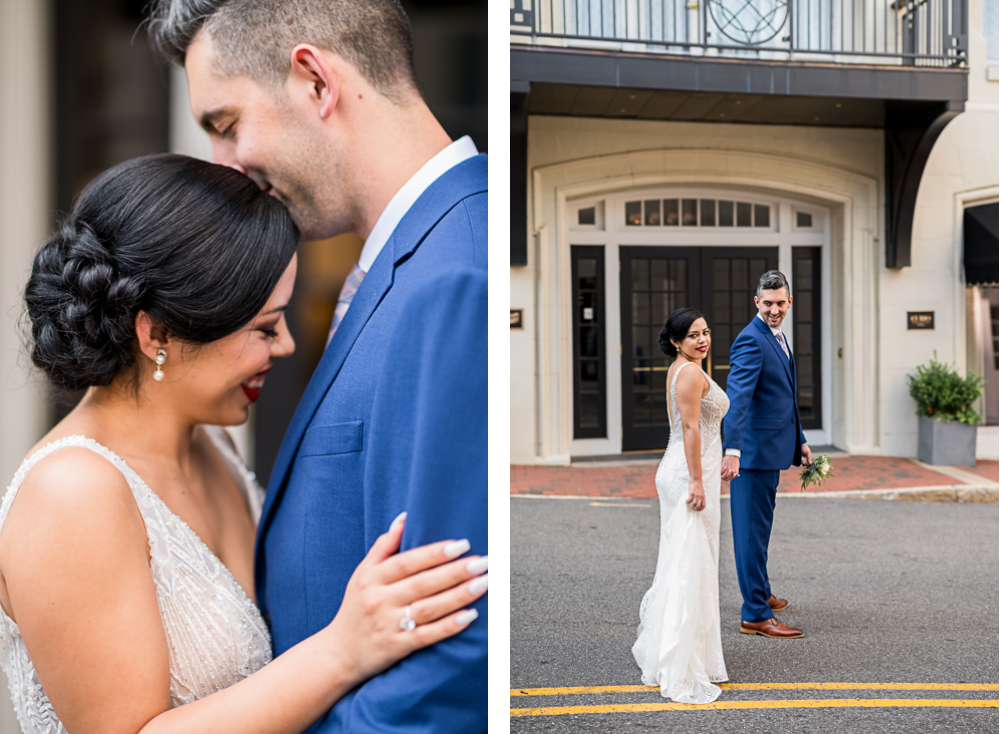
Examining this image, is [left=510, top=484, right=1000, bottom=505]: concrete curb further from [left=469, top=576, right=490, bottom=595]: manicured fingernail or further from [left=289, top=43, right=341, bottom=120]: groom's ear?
[left=289, top=43, right=341, bottom=120]: groom's ear

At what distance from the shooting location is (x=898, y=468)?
1.63m

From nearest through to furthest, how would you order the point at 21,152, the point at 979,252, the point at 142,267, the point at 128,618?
the point at 128,618, the point at 142,267, the point at 21,152, the point at 979,252

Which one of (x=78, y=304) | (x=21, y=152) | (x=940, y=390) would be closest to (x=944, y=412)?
(x=940, y=390)

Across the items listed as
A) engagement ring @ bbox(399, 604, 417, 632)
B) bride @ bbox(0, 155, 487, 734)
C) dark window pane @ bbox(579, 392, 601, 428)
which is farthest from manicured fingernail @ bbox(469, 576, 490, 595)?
dark window pane @ bbox(579, 392, 601, 428)

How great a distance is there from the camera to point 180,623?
1.18 meters

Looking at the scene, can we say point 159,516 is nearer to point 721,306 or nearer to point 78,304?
point 78,304

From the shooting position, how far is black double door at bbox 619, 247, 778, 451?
4.97 feet

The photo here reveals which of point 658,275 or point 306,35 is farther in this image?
point 658,275

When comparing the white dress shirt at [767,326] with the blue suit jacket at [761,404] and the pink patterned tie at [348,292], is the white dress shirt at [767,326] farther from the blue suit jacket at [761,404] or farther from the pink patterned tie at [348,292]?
the pink patterned tie at [348,292]

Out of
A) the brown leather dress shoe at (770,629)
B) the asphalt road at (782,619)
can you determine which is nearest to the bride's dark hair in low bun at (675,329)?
the asphalt road at (782,619)

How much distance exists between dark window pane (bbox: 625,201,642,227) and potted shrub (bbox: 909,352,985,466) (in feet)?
2.38

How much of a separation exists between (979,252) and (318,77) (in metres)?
1.47

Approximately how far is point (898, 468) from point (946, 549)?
0.22 meters

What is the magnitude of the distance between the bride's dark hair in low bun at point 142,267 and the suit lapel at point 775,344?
1001mm
